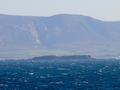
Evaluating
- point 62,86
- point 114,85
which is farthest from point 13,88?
point 114,85

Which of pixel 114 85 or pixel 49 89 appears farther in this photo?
pixel 114 85

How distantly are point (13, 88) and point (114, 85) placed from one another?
15.5 m

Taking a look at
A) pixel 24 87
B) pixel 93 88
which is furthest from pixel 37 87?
pixel 93 88

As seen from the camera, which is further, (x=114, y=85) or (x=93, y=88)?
(x=114, y=85)

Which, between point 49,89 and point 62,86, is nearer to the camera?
point 49,89

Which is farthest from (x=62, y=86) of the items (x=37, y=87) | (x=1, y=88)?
(x=1, y=88)

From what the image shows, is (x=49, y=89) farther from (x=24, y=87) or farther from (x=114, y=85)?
(x=114, y=85)

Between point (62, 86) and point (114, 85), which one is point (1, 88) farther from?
point (114, 85)

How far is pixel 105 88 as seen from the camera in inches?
A: 3425

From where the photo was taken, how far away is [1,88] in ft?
288

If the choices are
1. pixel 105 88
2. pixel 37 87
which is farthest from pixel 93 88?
pixel 37 87

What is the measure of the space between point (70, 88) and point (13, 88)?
318 inches

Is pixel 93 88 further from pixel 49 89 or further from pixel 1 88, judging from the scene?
pixel 1 88

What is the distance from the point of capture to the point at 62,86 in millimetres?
91375
